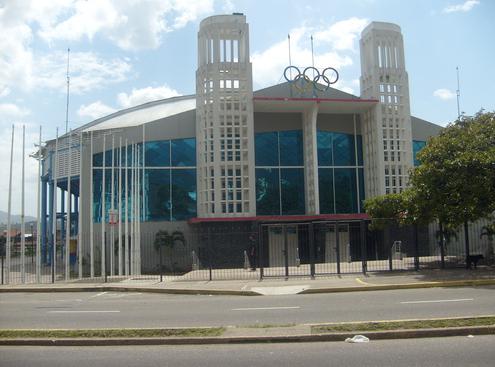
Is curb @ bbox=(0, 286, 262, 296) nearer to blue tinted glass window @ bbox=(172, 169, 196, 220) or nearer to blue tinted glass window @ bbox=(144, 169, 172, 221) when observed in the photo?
blue tinted glass window @ bbox=(144, 169, 172, 221)

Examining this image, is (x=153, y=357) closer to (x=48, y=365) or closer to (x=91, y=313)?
(x=48, y=365)

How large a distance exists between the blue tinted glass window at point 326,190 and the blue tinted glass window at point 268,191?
2.93 meters

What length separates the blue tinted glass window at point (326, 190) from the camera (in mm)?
35875

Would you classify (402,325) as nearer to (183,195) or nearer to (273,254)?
(273,254)

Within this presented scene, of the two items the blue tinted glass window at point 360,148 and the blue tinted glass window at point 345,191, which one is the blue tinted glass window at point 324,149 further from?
the blue tinted glass window at point 360,148

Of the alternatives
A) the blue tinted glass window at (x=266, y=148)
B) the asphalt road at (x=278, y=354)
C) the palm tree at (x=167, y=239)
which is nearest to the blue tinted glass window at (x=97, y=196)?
the palm tree at (x=167, y=239)

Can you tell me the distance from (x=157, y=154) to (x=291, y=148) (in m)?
9.03

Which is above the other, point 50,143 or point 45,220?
point 50,143

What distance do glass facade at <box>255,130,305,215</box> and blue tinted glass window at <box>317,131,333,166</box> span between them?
124 centimetres

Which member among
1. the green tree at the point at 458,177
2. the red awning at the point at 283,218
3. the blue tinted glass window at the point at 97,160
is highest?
the blue tinted glass window at the point at 97,160

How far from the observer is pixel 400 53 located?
3597cm

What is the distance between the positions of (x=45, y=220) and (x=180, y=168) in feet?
49.3

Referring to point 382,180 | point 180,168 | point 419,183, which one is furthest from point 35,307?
point 382,180

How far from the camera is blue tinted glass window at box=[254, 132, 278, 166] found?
36031mm
